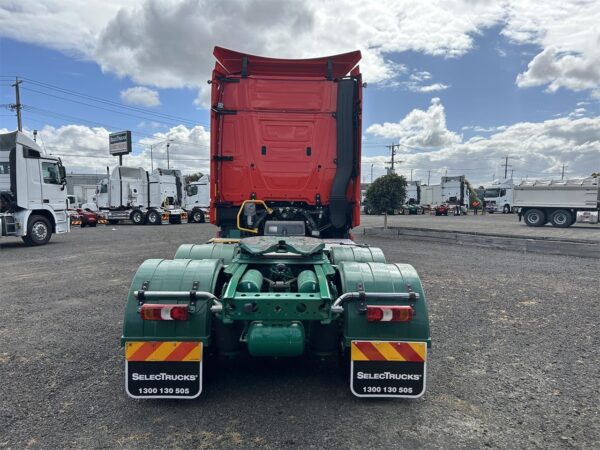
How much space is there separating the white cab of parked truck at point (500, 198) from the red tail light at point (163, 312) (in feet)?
156

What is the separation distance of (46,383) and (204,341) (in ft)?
5.25

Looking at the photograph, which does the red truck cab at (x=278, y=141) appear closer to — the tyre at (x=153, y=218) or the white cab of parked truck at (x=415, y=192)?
the tyre at (x=153, y=218)

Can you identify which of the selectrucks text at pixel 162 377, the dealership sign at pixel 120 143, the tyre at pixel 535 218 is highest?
the dealership sign at pixel 120 143

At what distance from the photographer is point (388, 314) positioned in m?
3.04

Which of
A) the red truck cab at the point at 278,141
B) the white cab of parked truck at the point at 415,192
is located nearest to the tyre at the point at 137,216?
the red truck cab at the point at 278,141

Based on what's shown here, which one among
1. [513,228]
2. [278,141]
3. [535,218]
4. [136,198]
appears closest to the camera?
[278,141]

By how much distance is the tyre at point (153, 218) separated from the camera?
85.7 ft

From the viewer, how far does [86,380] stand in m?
3.64

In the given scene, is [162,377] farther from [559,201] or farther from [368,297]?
[559,201]

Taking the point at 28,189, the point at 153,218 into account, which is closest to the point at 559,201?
the point at 153,218

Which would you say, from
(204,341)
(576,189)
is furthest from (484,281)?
(576,189)

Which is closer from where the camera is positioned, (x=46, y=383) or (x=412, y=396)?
(x=412, y=396)

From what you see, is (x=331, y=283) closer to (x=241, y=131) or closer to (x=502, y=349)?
(x=502, y=349)

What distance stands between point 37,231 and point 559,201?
2414 cm
